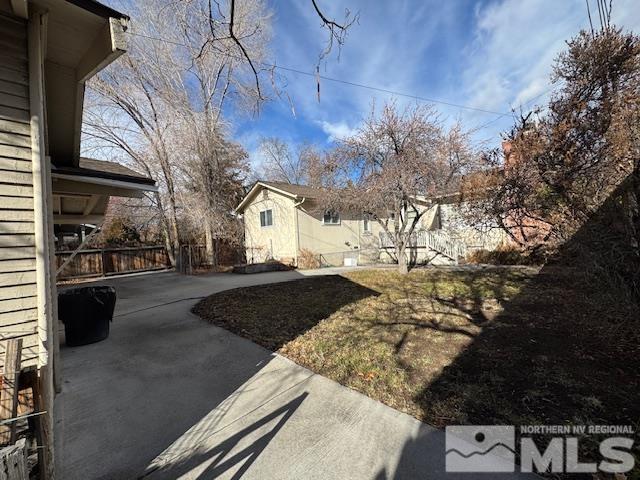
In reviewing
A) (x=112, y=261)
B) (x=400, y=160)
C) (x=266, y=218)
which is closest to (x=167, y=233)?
(x=112, y=261)

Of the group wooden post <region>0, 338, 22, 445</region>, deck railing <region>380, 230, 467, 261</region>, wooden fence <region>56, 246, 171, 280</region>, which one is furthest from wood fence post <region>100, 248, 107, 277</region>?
wooden post <region>0, 338, 22, 445</region>

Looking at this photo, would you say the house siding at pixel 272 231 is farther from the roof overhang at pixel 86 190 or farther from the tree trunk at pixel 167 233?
the roof overhang at pixel 86 190

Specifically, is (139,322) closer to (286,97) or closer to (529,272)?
(286,97)

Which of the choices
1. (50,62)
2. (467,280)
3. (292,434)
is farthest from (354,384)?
(467,280)

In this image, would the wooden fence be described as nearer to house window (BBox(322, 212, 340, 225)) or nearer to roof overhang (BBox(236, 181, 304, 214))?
roof overhang (BBox(236, 181, 304, 214))

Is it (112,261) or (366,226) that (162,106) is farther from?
(366,226)

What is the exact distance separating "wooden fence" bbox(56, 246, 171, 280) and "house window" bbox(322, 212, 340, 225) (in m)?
9.69

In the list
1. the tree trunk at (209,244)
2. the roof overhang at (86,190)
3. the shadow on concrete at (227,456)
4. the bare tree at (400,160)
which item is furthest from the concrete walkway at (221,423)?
the tree trunk at (209,244)

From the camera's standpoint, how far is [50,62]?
111 inches

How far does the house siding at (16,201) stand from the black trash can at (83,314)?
3.13 metres

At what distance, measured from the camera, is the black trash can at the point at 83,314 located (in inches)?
183

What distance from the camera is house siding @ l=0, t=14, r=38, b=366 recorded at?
2020 mm

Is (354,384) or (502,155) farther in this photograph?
(502,155)

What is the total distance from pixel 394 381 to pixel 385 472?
1.25 meters
